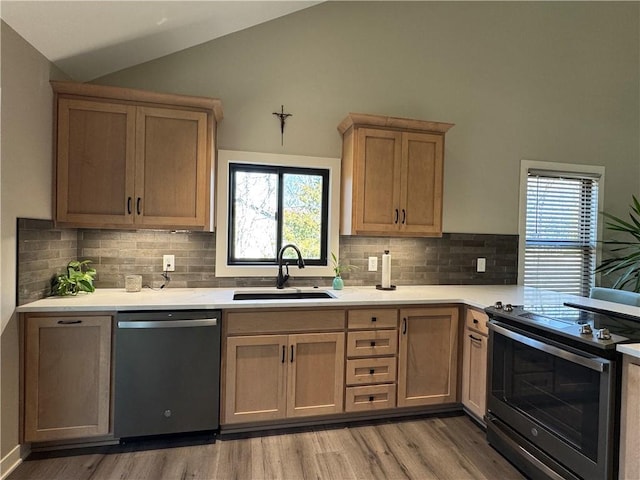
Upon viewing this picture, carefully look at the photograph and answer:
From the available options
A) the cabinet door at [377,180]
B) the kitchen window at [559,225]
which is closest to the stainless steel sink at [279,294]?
the cabinet door at [377,180]

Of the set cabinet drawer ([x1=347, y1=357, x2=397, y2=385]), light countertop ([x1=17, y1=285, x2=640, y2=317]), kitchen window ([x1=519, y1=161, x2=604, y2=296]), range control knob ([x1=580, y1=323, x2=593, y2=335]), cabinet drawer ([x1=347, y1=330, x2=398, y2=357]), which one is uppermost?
kitchen window ([x1=519, y1=161, x2=604, y2=296])

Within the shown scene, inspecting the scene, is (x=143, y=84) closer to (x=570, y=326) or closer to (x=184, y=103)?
(x=184, y=103)

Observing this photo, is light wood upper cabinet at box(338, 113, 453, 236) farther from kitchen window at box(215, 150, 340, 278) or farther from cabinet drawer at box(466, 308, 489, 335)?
cabinet drawer at box(466, 308, 489, 335)

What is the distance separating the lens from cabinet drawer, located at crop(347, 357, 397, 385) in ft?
7.57

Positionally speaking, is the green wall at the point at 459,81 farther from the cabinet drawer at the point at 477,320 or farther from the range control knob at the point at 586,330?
the range control knob at the point at 586,330

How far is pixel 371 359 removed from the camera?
7.67ft

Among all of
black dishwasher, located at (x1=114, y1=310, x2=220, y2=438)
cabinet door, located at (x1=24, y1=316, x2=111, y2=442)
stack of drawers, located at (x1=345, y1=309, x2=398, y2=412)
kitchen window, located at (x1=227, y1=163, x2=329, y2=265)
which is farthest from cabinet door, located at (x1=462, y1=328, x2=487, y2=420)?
cabinet door, located at (x1=24, y1=316, x2=111, y2=442)

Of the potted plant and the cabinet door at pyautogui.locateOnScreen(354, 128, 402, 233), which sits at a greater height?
the cabinet door at pyautogui.locateOnScreen(354, 128, 402, 233)

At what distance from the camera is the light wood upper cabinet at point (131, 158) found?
7.04ft

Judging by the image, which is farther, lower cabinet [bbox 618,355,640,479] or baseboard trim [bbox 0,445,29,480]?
baseboard trim [bbox 0,445,29,480]

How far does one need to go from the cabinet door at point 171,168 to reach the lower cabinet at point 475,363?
6.44ft

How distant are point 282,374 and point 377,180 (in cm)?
155

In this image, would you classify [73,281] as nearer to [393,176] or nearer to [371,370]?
[371,370]

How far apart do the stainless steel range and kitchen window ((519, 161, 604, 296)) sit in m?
1.28
